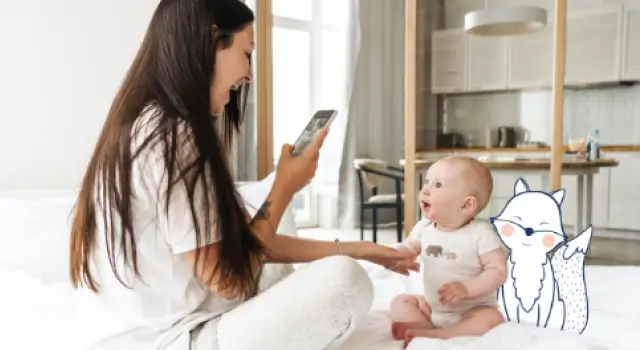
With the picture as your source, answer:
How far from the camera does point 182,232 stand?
0.92m

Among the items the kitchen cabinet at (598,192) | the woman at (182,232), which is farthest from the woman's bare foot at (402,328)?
the kitchen cabinet at (598,192)

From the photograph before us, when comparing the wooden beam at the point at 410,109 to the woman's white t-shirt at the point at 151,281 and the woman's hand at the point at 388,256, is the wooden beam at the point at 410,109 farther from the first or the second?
the woman's white t-shirt at the point at 151,281

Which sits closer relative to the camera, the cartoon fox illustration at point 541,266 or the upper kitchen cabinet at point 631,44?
the cartoon fox illustration at point 541,266

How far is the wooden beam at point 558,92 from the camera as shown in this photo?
229 cm

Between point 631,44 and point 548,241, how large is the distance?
1537 millimetres

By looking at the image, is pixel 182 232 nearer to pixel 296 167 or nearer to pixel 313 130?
pixel 296 167

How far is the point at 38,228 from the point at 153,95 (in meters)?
1.00

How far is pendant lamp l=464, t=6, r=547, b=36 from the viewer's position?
7.63 ft

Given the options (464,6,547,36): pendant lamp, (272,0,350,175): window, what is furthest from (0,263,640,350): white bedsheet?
(272,0,350,175): window

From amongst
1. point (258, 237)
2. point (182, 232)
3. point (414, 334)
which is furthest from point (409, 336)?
point (182, 232)

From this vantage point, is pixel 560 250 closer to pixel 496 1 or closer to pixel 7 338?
pixel 7 338

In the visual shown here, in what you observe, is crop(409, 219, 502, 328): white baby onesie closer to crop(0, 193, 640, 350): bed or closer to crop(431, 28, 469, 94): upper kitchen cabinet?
crop(0, 193, 640, 350): bed

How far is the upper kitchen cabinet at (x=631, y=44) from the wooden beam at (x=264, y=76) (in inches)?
63.2

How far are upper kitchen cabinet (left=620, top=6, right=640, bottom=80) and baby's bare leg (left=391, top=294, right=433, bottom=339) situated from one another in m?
1.59
